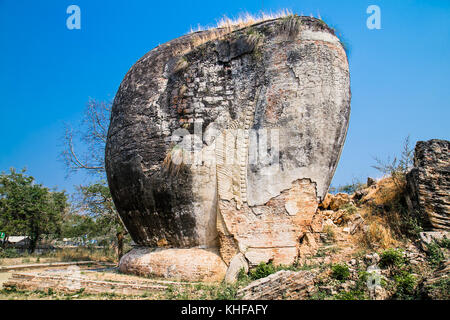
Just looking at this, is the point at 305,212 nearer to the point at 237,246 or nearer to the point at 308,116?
the point at 237,246

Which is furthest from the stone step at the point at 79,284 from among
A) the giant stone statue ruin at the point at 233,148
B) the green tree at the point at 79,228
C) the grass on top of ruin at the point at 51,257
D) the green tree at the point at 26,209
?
Answer: the green tree at the point at 26,209

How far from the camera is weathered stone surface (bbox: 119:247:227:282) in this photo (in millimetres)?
6094

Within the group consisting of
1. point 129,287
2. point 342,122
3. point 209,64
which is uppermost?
point 209,64

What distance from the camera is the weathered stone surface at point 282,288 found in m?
4.75

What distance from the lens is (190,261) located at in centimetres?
622

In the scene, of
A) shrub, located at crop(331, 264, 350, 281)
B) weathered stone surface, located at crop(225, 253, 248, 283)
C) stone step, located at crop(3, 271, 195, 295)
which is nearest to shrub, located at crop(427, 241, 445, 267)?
shrub, located at crop(331, 264, 350, 281)

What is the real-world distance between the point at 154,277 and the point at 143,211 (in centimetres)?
139

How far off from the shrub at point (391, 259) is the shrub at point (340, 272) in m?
0.58

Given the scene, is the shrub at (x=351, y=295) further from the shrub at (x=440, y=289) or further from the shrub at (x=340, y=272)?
the shrub at (x=440, y=289)

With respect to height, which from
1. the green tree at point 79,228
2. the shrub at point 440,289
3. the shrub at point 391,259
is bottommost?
the green tree at point 79,228

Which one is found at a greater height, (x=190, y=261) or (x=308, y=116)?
(x=308, y=116)

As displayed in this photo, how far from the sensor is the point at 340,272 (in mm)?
5188

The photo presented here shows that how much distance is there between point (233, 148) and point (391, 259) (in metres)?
3.30
